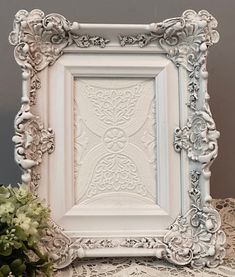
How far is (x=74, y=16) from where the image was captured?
1139 mm

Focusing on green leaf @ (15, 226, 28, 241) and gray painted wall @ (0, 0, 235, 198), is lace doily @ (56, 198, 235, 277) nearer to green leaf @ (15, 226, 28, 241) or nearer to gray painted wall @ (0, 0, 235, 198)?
green leaf @ (15, 226, 28, 241)

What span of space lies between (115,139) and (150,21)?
0.34m

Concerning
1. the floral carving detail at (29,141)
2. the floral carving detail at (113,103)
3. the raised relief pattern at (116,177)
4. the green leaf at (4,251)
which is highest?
the floral carving detail at (113,103)

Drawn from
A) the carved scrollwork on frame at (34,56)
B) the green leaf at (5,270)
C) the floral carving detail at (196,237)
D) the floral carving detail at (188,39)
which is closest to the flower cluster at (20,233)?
the green leaf at (5,270)

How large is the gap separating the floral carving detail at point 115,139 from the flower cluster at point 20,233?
19cm

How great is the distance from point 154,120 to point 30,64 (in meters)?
0.22

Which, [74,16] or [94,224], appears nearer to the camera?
[94,224]

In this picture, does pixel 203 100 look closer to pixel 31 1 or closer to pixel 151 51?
pixel 151 51

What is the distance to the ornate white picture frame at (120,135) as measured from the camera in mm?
874

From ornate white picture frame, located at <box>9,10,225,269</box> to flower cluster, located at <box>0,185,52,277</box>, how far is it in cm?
9

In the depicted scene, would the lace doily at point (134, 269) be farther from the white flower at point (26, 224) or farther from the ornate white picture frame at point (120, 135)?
the white flower at point (26, 224)

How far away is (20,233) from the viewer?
714mm

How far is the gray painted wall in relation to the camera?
1113 mm

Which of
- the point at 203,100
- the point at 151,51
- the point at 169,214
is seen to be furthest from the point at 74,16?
the point at 169,214
